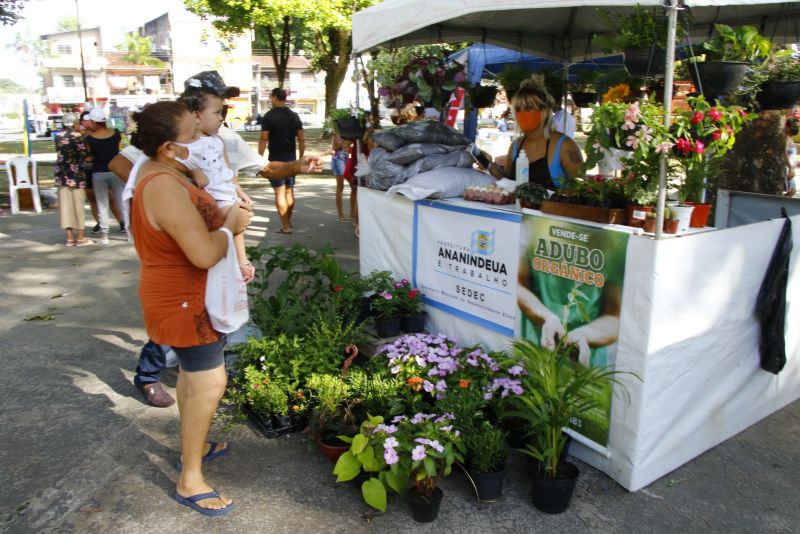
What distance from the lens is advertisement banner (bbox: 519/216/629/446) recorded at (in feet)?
9.89

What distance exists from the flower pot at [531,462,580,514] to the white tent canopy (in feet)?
7.08

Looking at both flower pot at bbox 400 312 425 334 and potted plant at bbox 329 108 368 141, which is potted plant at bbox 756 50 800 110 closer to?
flower pot at bbox 400 312 425 334

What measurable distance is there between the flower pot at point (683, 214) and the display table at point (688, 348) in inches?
3.9

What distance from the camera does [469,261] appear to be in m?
3.93

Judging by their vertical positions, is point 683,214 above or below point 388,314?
above

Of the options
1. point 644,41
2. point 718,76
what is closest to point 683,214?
point 718,76

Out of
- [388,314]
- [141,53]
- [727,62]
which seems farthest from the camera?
[141,53]

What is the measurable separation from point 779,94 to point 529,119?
149 centimetres

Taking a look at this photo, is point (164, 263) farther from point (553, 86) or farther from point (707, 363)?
point (553, 86)

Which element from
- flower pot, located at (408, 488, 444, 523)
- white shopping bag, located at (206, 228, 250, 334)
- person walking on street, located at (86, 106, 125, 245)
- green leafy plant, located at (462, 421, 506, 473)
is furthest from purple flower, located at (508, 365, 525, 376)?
person walking on street, located at (86, 106, 125, 245)

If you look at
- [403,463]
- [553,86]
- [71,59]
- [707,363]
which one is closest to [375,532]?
[403,463]

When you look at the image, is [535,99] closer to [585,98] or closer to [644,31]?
[644,31]

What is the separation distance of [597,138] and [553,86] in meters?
3.18

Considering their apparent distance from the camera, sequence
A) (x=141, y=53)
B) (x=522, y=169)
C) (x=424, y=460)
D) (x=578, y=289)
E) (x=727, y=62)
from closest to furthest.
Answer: (x=424, y=460) → (x=727, y=62) → (x=578, y=289) → (x=522, y=169) → (x=141, y=53)
